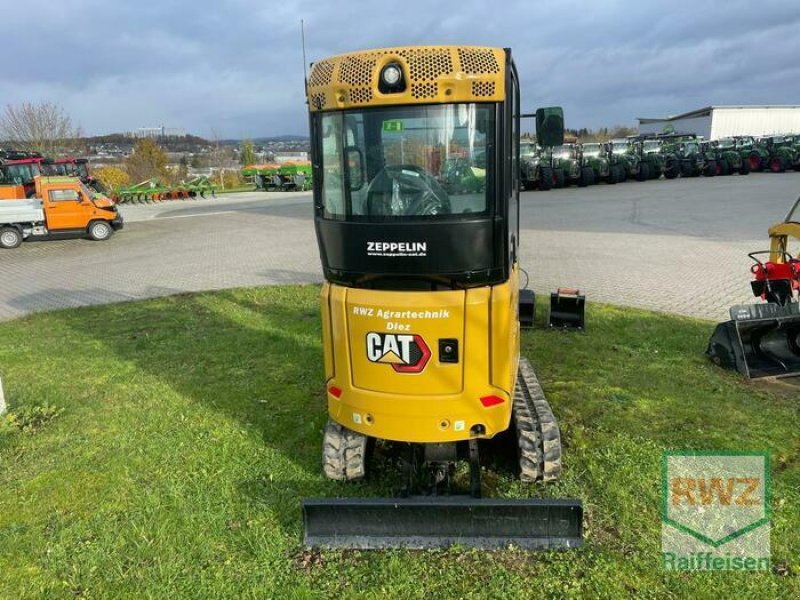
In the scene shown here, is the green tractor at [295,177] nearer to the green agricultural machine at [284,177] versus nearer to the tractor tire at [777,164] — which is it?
the green agricultural machine at [284,177]

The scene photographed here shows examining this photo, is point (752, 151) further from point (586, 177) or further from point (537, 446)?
point (537, 446)

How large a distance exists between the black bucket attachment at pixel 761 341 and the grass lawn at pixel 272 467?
0.23m

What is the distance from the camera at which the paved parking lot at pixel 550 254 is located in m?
10.1

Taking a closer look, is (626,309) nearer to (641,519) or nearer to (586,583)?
(641,519)

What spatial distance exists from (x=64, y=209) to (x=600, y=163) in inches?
885

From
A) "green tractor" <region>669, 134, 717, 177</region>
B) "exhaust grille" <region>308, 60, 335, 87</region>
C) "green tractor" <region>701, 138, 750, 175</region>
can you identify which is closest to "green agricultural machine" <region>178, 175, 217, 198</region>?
"green tractor" <region>669, 134, 717, 177</region>

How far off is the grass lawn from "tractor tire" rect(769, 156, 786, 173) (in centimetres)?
2940

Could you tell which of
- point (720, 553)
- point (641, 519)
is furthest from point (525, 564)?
point (720, 553)

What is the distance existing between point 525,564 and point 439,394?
1.06m

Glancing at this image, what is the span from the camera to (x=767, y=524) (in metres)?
3.59

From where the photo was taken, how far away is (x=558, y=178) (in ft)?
90.5

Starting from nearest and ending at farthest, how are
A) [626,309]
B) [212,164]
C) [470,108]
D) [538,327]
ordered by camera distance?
[470,108], [538,327], [626,309], [212,164]

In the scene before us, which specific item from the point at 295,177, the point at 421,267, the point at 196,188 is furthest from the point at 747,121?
the point at 421,267

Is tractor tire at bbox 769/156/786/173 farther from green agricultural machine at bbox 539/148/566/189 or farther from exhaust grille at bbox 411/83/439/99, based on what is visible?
exhaust grille at bbox 411/83/439/99
